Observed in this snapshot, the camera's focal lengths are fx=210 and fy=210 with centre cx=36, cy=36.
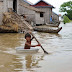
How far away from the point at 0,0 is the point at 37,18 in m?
8.41

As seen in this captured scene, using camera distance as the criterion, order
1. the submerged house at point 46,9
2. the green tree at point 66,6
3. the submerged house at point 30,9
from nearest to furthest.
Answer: the submerged house at point 30,9
the submerged house at point 46,9
the green tree at point 66,6

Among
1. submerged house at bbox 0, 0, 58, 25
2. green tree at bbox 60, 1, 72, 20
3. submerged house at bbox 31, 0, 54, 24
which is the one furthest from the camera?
green tree at bbox 60, 1, 72, 20

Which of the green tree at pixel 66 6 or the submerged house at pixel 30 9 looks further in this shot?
the green tree at pixel 66 6

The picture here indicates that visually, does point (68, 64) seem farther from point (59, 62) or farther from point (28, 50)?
point (28, 50)

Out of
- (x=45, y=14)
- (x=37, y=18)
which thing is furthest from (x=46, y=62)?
(x=45, y=14)

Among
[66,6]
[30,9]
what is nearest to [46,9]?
[30,9]

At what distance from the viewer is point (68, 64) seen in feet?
22.7

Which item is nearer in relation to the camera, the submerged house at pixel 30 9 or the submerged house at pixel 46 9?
the submerged house at pixel 30 9

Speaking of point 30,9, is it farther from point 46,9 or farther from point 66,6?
point 66,6

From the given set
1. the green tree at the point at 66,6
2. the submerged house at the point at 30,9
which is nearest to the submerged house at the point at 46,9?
the submerged house at the point at 30,9

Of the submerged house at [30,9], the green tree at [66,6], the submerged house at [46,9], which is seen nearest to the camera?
the submerged house at [30,9]

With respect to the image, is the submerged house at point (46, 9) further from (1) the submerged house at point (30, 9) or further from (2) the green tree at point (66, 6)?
(2) the green tree at point (66, 6)

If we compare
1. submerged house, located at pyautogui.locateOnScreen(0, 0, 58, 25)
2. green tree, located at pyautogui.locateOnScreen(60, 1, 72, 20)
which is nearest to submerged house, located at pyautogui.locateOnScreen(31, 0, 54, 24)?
submerged house, located at pyautogui.locateOnScreen(0, 0, 58, 25)

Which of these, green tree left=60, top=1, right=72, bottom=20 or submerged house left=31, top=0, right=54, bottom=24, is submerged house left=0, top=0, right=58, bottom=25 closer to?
submerged house left=31, top=0, right=54, bottom=24
